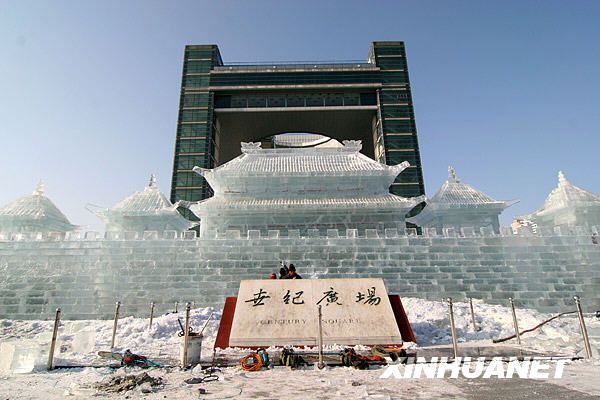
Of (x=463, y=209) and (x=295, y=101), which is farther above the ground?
(x=295, y=101)

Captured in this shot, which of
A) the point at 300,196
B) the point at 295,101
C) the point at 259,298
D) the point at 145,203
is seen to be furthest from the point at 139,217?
the point at 295,101

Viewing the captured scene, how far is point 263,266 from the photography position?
1808 cm

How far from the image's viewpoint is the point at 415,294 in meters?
17.3

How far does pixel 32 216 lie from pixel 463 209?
100 ft

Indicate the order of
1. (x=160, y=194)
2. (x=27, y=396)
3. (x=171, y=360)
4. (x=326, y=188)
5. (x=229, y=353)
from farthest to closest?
(x=160, y=194) < (x=326, y=188) < (x=229, y=353) < (x=171, y=360) < (x=27, y=396)

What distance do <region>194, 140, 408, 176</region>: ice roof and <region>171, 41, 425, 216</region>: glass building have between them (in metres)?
23.3

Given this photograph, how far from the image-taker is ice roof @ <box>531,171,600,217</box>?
2580 centimetres

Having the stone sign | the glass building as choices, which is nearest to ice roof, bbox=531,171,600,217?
the glass building

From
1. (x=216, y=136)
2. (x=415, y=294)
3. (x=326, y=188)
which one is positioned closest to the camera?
(x=415, y=294)

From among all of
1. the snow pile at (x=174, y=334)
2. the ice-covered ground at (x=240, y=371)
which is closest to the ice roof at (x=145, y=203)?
the snow pile at (x=174, y=334)

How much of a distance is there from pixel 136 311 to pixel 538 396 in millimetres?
16150

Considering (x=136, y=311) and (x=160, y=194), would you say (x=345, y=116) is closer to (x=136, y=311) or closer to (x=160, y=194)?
(x=160, y=194)

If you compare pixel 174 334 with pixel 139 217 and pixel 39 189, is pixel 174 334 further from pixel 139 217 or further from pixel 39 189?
pixel 39 189

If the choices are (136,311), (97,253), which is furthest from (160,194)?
(136,311)
